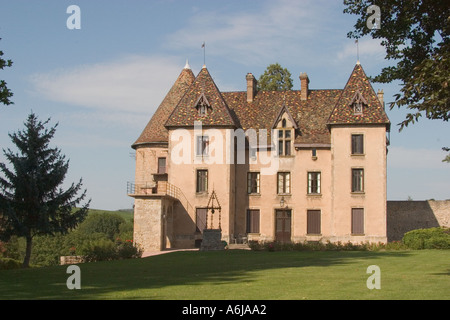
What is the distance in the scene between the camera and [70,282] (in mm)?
17781


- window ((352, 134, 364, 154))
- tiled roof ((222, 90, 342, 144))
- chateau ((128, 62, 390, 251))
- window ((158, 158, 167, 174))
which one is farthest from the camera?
window ((158, 158, 167, 174))

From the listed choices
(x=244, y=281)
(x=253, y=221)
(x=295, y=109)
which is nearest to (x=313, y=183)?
(x=253, y=221)

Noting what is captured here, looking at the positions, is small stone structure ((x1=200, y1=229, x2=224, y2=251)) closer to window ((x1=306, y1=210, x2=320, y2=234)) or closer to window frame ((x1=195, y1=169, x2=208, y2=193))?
window frame ((x1=195, y1=169, x2=208, y2=193))

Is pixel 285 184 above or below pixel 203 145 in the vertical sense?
below

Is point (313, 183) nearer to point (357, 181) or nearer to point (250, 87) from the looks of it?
point (357, 181)

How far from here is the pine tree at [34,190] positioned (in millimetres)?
28453

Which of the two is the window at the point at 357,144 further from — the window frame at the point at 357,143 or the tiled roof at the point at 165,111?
the tiled roof at the point at 165,111

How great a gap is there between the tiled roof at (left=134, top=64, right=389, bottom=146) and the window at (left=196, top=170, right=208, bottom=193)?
334 cm

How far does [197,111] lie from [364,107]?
11.3 metres

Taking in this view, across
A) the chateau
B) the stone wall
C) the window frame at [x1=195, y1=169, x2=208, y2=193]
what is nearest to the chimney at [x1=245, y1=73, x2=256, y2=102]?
the chateau

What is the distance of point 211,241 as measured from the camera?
120 ft

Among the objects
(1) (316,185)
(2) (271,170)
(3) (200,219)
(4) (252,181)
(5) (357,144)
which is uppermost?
(5) (357,144)

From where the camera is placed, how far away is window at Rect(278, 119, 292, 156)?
1706 inches
